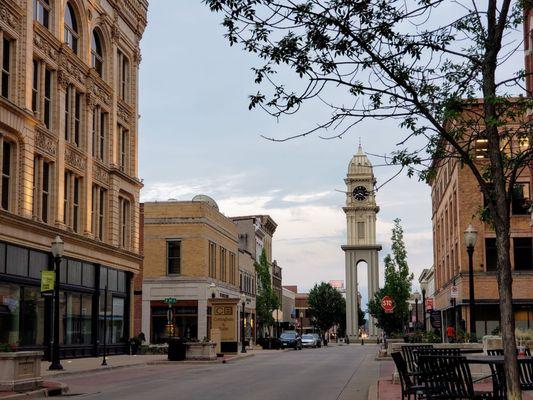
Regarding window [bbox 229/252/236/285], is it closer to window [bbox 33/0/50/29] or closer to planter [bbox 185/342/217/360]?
planter [bbox 185/342/217/360]

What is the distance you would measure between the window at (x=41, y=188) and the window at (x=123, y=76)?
41.6 feet

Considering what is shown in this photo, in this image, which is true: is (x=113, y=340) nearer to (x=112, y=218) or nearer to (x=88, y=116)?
(x=112, y=218)

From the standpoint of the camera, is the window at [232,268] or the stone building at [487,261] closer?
the stone building at [487,261]

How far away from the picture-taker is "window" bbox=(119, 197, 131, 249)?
168ft

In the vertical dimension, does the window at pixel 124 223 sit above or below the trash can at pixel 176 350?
above

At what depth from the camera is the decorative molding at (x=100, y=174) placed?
46.8m

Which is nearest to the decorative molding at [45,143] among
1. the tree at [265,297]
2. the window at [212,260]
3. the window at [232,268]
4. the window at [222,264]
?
the window at [212,260]

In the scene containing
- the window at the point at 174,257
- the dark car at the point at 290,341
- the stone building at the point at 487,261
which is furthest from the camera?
the dark car at the point at 290,341

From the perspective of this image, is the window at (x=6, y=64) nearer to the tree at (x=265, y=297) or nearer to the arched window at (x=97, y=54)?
the arched window at (x=97, y=54)

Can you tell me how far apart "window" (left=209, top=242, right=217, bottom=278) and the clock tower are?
54.0 metres

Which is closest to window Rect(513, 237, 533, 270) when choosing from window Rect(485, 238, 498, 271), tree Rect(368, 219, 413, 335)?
window Rect(485, 238, 498, 271)

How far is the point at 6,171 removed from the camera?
3612 cm

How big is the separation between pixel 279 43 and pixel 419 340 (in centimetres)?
2433

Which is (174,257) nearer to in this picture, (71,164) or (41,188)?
(71,164)
